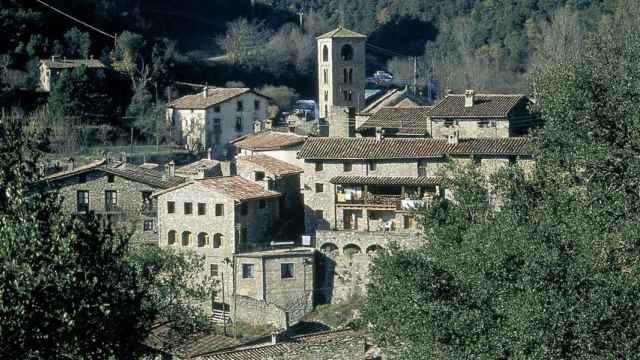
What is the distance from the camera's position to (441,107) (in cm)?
4647

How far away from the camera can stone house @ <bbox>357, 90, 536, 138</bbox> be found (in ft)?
148

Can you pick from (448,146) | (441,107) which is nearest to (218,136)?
(441,107)

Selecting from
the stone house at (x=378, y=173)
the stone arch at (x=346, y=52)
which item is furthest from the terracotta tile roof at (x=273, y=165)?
the stone arch at (x=346, y=52)

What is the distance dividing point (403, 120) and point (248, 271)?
37.4ft

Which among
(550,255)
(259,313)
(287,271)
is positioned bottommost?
(259,313)

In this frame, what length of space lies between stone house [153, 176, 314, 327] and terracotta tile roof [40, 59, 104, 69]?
2078 cm

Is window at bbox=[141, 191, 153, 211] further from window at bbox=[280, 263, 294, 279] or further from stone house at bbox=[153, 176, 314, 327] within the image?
window at bbox=[280, 263, 294, 279]

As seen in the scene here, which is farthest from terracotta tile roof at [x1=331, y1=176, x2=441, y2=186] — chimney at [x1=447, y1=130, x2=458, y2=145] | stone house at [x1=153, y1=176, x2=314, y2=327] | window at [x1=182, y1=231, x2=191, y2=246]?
window at [x1=182, y1=231, x2=191, y2=246]

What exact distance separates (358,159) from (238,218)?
4.61 m

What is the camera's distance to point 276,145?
147 feet

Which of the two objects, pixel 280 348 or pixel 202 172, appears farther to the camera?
pixel 202 172

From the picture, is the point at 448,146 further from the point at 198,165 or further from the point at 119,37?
the point at 119,37

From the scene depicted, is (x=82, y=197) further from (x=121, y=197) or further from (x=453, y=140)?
(x=453, y=140)

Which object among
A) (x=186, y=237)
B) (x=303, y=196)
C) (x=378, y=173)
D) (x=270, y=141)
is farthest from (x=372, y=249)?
(x=270, y=141)
